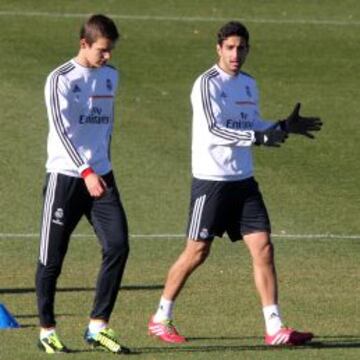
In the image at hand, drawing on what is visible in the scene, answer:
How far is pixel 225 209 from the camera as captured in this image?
12.9 meters

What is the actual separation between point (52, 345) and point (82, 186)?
3.80ft

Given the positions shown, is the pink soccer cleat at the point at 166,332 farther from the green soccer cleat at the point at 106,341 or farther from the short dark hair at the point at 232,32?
the short dark hair at the point at 232,32

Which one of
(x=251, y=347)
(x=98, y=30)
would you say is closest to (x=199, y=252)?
(x=251, y=347)

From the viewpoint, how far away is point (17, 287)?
15344 millimetres

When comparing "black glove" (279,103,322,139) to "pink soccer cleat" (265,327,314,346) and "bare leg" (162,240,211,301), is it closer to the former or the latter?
"bare leg" (162,240,211,301)

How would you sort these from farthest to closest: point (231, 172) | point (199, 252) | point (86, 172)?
point (199, 252)
point (231, 172)
point (86, 172)

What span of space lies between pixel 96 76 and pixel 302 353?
2.50m

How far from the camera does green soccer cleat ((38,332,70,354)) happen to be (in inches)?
480

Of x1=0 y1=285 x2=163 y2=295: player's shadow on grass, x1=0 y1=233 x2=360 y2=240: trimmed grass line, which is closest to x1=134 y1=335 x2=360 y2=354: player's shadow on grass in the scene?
x1=0 y1=285 x2=163 y2=295: player's shadow on grass

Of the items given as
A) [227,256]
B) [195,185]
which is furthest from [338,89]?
[195,185]

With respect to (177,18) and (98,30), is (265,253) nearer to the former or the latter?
(98,30)

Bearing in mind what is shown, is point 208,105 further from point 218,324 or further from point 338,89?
point 338,89

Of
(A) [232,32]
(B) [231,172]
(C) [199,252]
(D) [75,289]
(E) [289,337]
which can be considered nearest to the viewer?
(E) [289,337]

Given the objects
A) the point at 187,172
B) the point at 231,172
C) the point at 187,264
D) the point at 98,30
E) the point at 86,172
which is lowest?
the point at 187,264
